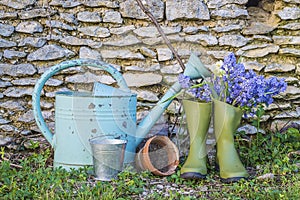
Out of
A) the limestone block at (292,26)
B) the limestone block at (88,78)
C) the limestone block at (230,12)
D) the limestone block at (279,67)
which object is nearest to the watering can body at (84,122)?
the limestone block at (88,78)

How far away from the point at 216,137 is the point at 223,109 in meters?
0.12

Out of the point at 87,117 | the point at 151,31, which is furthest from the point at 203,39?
the point at 87,117

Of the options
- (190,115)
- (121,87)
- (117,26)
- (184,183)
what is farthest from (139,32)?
(184,183)

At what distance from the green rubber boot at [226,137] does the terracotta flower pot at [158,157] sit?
0.66 feet

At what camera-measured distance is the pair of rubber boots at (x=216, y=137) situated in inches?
72.2

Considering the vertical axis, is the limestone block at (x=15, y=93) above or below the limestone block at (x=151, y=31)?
below

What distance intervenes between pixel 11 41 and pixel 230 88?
1169 mm

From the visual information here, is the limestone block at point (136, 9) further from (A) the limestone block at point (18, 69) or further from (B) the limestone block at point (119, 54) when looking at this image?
(A) the limestone block at point (18, 69)

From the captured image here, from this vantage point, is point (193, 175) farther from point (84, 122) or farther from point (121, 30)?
point (121, 30)

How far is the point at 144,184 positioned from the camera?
70.8 inches

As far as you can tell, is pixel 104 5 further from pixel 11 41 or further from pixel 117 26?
pixel 11 41

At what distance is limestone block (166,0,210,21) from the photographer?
8.07 feet

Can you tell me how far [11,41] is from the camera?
2412 millimetres

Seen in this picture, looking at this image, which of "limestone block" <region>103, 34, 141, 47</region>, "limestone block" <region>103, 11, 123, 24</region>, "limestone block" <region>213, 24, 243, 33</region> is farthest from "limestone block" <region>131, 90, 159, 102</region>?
"limestone block" <region>213, 24, 243, 33</region>
